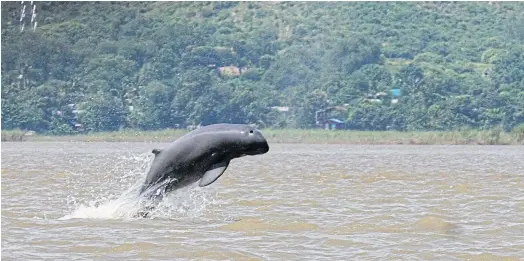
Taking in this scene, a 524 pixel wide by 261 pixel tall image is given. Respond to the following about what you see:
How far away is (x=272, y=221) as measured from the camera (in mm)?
16844

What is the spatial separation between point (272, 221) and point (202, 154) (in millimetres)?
1810

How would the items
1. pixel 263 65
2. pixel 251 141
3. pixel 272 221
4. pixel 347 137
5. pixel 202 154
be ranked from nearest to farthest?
pixel 251 141
pixel 202 154
pixel 272 221
pixel 347 137
pixel 263 65

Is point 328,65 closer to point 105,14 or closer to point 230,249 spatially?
point 105,14

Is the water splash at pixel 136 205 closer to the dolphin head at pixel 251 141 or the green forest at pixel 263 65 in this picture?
the dolphin head at pixel 251 141

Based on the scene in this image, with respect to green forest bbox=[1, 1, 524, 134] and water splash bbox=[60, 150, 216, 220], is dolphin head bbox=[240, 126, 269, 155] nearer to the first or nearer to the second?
water splash bbox=[60, 150, 216, 220]

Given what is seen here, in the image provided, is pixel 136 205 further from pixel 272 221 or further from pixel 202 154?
pixel 272 221

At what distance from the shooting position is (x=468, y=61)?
13362cm

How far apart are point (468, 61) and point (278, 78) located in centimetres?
2313

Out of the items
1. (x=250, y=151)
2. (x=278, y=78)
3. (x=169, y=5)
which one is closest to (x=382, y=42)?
(x=278, y=78)

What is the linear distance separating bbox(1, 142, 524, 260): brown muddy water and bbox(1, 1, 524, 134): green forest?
77087mm

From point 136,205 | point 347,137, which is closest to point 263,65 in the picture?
point 347,137

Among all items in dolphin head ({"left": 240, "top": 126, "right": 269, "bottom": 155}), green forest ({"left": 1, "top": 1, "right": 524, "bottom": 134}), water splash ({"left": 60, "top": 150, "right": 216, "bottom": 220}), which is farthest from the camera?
green forest ({"left": 1, "top": 1, "right": 524, "bottom": 134})

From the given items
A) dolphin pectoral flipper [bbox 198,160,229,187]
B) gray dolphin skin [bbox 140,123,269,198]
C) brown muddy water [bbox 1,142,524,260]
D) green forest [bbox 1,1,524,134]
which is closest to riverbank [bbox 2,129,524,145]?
green forest [bbox 1,1,524,134]

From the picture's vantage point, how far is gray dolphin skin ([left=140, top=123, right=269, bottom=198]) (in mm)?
15352
